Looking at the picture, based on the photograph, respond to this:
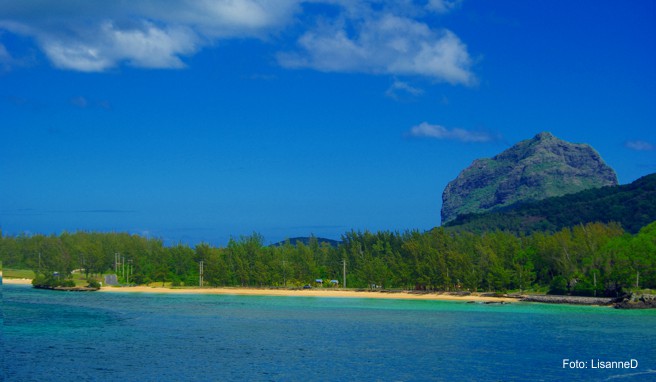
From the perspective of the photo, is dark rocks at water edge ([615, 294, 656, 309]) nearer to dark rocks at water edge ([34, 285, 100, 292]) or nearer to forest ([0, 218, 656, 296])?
forest ([0, 218, 656, 296])

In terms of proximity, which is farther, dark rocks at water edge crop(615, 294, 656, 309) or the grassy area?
the grassy area

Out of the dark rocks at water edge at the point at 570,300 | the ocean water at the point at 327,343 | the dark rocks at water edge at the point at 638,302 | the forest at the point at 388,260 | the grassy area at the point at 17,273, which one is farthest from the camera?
the grassy area at the point at 17,273

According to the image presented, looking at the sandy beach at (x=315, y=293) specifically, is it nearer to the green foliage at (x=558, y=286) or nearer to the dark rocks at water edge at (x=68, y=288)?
the dark rocks at water edge at (x=68, y=288)

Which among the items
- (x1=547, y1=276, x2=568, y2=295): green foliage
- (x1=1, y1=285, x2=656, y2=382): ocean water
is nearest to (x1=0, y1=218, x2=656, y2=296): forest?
(x1=547, y1=276, x2=568, y2=295): green foliage

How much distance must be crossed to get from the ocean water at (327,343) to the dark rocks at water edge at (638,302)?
3337mm

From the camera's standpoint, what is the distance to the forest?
98.4 meters

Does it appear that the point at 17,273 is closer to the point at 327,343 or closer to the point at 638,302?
the point at 327,343

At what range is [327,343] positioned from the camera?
55.9 m

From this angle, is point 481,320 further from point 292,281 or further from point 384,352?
point 292,281

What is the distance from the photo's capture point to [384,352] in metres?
50.8

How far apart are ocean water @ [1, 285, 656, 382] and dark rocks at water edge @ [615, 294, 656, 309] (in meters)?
3.34

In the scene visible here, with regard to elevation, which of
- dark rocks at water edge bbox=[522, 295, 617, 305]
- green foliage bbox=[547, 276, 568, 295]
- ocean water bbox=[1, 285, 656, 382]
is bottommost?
ocean water bbox=[1, 285, 656, 382]

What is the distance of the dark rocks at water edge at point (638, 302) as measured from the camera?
85.1m

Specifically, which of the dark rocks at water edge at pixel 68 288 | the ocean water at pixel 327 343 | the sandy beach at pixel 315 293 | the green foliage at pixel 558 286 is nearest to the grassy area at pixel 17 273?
the dark rocks at water edge at pixel 68 288
